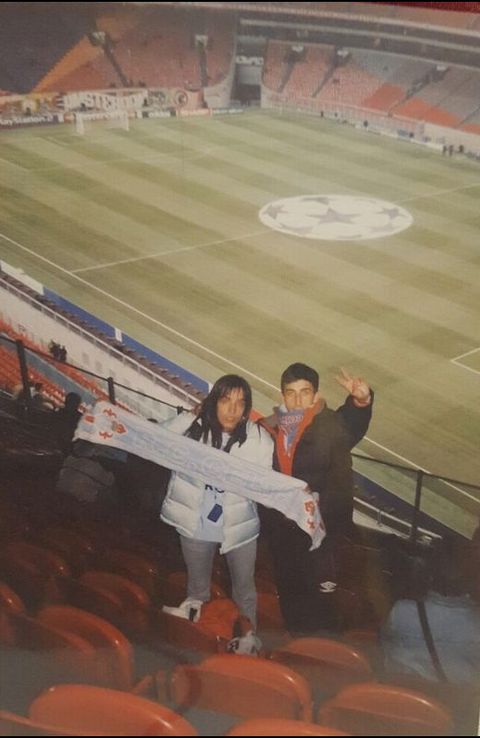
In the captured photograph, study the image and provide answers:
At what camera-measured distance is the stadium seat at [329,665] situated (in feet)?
7.37

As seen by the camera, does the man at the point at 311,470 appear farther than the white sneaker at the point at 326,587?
No

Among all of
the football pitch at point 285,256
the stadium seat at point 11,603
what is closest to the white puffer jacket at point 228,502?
the stadium seat at point 11,603

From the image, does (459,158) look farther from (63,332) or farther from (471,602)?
(471,602)

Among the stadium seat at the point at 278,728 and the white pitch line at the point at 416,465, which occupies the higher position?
the stadium seat at the point at 278,728

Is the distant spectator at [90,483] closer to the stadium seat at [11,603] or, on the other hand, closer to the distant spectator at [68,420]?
the distant spectator at [68,420]

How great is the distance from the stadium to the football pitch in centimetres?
4

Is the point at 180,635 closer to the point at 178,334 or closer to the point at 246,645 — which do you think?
the point at 246,645

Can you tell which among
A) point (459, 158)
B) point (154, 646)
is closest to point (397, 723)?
point (154, 646)

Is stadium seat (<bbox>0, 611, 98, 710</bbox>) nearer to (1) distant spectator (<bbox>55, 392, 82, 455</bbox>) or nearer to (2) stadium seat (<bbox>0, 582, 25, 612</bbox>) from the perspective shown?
(2) stadium seat (<bbox>0, 582, 25, 612</bbox>)

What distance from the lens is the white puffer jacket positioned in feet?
9.11

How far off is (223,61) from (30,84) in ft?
5.56

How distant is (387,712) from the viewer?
71.9 inches

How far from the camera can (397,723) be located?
1.81 meters

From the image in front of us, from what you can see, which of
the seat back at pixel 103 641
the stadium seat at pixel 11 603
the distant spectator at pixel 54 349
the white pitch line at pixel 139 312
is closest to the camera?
the seat back at pixel 103 641
